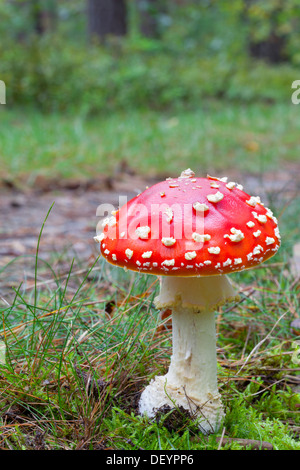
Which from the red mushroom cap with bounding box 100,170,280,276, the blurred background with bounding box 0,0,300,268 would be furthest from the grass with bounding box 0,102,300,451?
the blurred background with bounding box 0,0,300,268

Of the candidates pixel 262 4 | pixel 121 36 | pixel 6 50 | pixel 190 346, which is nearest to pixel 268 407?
pixel 190 346

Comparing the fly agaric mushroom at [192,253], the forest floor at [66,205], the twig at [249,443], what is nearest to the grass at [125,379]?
the twig at [249,443]

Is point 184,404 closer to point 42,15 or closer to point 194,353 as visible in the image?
point 194,353

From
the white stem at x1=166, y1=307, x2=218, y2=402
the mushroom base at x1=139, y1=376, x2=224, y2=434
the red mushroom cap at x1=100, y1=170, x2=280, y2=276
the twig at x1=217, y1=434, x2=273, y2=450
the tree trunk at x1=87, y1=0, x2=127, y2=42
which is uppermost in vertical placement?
the tree trunk at x1=87, y1=0, x2=127, y2=42

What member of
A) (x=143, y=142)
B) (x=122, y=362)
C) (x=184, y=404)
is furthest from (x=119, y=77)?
(x=184, y=404)

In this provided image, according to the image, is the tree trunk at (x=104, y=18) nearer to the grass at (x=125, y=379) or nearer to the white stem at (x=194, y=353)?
the grass at (x=125, y=379)

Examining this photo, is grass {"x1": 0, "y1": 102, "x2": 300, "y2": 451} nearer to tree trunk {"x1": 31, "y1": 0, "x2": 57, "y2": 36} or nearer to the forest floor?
the forest floor

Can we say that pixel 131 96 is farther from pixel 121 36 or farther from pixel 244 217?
pixel 244 217
